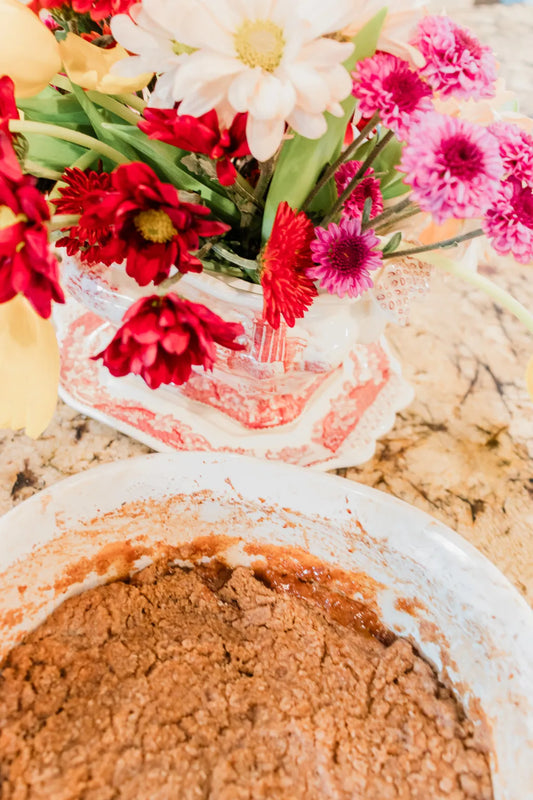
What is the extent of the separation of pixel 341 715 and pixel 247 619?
0.32 feet

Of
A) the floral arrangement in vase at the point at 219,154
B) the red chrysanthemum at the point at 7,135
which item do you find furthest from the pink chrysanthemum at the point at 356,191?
the red chrysanthemum at the point at 7,135

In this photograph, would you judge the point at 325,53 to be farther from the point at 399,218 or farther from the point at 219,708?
the point at 219,708

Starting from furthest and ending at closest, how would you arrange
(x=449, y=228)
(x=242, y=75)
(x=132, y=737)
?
1. (x=449, y=228)
2. (x=132, y=737)
3. (x=242, y=75)

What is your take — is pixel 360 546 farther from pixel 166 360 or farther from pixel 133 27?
pixel 133 27

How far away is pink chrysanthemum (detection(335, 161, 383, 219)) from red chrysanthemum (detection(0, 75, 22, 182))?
21 cm

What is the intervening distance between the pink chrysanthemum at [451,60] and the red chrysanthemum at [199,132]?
0.33 feet

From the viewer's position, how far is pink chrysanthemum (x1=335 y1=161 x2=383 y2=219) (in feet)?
1.35

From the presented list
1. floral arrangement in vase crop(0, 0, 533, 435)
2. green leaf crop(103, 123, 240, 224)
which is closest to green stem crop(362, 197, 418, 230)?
floral arrangement in vase crop(0, 0, 533, 435)

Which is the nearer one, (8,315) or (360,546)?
(8,315)

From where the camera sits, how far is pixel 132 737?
1.32ft

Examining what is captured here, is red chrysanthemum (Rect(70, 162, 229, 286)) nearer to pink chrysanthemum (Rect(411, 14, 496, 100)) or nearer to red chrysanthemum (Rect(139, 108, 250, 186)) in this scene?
red chrysanthemum (Rect(139, 108, 250, 186))

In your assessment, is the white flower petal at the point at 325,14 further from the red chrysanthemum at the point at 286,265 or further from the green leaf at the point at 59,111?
the green leaf at the point at 59,111

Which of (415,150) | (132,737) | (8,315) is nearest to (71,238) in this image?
(8,315)

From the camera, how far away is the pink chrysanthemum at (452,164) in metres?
0.30
